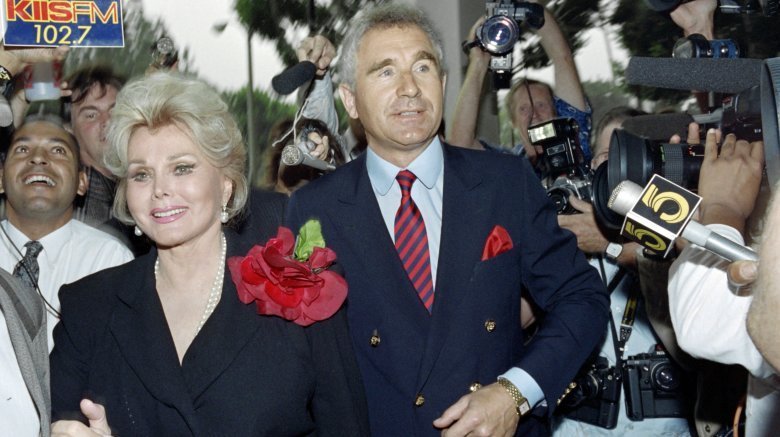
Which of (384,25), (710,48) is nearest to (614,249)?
(710,48)

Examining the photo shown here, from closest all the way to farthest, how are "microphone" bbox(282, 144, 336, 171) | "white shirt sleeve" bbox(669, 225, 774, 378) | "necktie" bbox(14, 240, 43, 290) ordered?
"white shirt sleeve" bbox(669, 225, 774, 378) → "microphone" bbox(282, 144, 336, 171) → "necktie" bbox(14, 240, 43, 290)

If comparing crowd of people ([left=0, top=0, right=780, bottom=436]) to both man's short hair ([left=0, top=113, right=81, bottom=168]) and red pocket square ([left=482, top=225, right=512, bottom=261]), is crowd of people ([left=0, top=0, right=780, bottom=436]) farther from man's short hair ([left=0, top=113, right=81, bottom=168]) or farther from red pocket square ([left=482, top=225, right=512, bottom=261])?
man's short hair ([left=0, top=113, right=81, bottom=168])

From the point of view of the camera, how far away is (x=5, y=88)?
137 inches

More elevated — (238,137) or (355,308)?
(238,137)

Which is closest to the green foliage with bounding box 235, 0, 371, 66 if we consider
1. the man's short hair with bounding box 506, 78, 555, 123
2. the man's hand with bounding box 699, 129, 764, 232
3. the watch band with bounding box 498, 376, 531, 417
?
the man's short hair with bounding box 506, 78, 555, 123

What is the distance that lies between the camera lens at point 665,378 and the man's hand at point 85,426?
6.04 feet

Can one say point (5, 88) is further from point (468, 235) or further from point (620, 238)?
point (620, 238)

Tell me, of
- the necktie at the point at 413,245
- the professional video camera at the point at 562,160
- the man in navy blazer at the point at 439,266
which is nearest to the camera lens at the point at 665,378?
the professional video camera at the point at 562,160

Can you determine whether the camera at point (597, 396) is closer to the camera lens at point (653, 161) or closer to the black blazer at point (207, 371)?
the camera lens at point (653, 161)

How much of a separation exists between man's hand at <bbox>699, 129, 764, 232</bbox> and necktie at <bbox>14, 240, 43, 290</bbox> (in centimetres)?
227

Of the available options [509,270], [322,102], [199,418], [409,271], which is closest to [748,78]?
[509,270]

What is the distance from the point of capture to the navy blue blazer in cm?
226

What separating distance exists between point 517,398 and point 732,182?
712 mm

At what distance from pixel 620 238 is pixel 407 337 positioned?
38.0 inches
